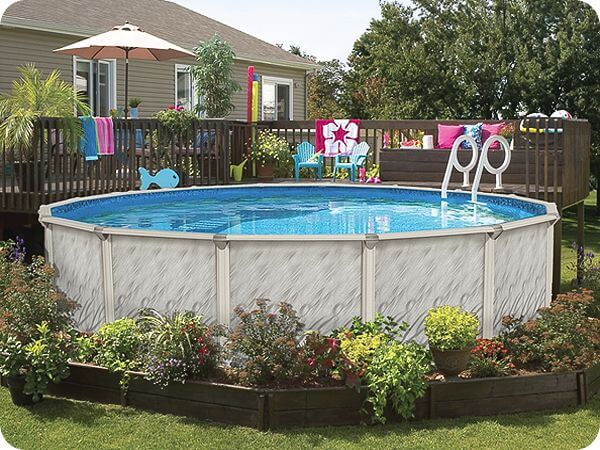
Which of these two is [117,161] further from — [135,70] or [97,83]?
[135,70]

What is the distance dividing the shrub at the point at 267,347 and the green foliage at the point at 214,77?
37.8ft

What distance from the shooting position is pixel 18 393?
570 cm

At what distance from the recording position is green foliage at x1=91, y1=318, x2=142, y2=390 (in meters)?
5.59

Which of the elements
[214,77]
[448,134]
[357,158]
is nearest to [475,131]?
[448,134]

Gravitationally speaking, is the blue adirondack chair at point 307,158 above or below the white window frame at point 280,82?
below

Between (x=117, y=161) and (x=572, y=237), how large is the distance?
10386 millimetres

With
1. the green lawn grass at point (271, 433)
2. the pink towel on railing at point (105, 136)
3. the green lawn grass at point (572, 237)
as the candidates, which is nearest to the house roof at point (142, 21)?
the pink towel on railing at point (105, 136)

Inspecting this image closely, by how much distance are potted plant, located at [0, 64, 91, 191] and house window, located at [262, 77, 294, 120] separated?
987cm

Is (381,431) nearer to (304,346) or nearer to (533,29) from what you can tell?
(304,346)

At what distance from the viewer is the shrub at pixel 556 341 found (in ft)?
18.7

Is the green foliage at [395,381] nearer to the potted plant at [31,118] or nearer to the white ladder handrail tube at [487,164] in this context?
the white ladder handrail tube at [487,164]

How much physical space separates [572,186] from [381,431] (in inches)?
257

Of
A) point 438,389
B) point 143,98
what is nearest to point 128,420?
point 438,389

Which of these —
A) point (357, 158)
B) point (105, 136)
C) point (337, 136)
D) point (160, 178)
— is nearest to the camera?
point (105, 136)
